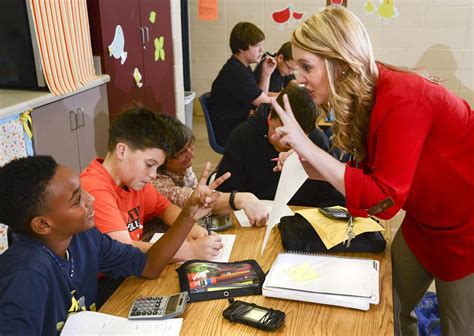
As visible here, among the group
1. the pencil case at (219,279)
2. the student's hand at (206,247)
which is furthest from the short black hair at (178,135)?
the pencil case at (219,279)

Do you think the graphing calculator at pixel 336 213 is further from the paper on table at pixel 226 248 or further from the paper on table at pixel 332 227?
the paper on table at pixel 226 248

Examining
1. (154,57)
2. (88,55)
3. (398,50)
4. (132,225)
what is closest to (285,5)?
(398,50)

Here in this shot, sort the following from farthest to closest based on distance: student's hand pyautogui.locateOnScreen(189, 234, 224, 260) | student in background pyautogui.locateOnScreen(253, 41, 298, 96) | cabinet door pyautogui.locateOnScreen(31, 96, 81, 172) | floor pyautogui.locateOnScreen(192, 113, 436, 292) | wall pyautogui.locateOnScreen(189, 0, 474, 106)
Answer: wall pyautogui.locateOnScreen(189, 0, 474, 106) → floor pyautogui.locateOnScreen(192, 113, 436, 292) → student in background pyautogui.locateOnScreen(253, 41, 298, 96) → cabinet door pyautogui.locateOnScreen(31, 96, 81, 172) → student's hand pyautogui.locateOnScreen(189, 234, 224, 260)

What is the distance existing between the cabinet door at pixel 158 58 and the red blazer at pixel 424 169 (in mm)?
2753

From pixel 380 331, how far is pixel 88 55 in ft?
8.27

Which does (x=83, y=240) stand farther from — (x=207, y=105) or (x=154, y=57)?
(x=154, y=57)

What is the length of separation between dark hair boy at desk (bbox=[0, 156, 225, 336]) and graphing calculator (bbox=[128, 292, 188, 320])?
0.16 m

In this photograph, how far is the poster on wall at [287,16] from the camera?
16.8 feet

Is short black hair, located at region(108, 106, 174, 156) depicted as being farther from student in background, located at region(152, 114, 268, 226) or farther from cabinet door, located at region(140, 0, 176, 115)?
cabinet door, located at region(140, 0, 176, 115)

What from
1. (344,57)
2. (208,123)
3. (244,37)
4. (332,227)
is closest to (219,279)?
(332,227)

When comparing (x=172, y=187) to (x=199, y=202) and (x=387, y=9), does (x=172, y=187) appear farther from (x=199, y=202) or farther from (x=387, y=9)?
(x=387, y=9)

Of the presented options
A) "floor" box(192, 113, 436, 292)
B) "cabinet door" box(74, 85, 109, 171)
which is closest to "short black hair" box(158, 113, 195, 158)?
"cabinet door" box(74, 85, 109, 171)

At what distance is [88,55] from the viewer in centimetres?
308

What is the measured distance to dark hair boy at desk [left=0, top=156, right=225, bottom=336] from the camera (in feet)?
3.69
